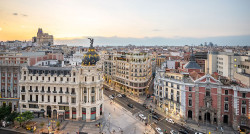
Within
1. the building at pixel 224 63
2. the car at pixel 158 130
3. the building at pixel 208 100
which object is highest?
the building at pixel 224 63

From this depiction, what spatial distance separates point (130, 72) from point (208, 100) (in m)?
49.1

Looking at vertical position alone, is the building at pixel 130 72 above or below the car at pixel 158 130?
above

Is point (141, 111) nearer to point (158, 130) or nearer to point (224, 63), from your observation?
point (158, 130)

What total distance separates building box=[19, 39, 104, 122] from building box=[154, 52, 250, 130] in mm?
31405

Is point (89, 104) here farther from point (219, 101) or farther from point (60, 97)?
point (219, 101)

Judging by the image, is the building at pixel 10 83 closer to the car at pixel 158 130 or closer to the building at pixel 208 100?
the car at pixel 158 130

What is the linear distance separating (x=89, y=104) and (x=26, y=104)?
25.3 metres

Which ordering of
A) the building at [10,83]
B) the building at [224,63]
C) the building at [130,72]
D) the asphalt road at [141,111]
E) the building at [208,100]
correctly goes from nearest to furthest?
the building at [208,100]
the asphalt road at [141,111]
the building at [10,83]
the building at [224,63]
the building at [130,72]

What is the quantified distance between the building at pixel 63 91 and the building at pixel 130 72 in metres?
36.9

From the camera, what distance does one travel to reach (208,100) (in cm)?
6041

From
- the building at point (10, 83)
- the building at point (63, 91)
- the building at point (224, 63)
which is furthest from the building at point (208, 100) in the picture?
the building at point (10, 83)

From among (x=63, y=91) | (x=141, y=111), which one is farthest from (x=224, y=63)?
(x=63, y=91)

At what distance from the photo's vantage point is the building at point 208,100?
55.5 meters

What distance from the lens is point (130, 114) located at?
70.4 m
